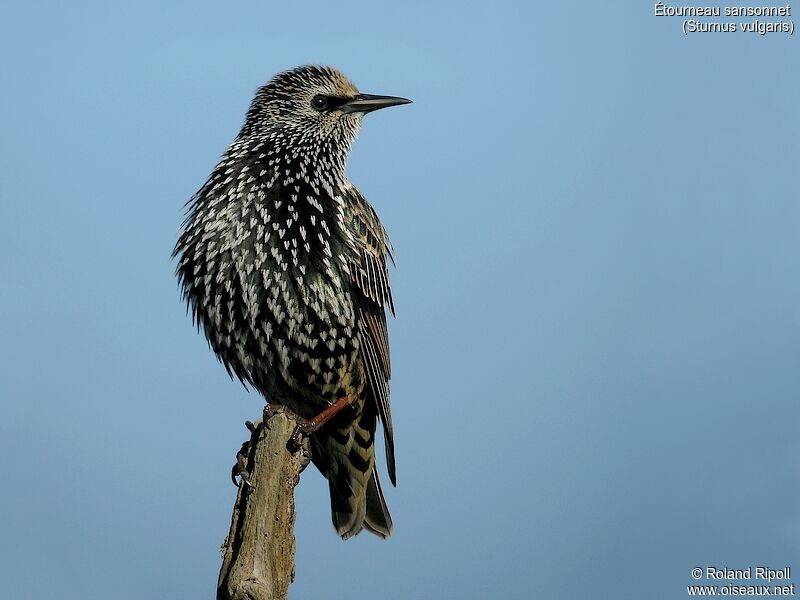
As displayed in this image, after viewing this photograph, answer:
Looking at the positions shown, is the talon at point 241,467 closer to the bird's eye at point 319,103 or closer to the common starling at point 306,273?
the common starling at point 306,273

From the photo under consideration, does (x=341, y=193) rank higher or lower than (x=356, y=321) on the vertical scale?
higher

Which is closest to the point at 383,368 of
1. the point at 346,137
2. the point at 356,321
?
the point at 356,321

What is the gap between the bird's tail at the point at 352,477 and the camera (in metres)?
7.26

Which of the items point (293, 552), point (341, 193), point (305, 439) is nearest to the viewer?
point (293, 552)

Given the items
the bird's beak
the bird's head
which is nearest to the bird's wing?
the bird's head

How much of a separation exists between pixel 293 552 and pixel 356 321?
171 cm

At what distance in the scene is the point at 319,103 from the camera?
24.3 ft

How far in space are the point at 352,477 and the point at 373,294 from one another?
1.28 meters

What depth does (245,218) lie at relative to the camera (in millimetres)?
6750

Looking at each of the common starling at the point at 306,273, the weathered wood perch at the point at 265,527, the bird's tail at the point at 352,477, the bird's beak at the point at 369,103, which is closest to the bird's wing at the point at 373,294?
the common starling at the point at 306,273

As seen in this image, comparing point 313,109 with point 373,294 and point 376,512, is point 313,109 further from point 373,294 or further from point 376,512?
point 376,512

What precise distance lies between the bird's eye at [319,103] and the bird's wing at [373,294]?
61 centimetres

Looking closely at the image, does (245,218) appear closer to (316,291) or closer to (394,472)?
(316,291)

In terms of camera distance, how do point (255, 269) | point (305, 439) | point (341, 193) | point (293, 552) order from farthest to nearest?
point (341, 193), point (255, 269), point (305, 439), point (293, 552)
